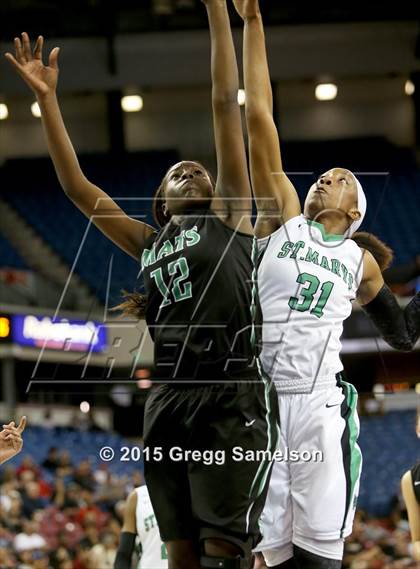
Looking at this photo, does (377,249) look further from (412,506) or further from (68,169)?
(68,169)

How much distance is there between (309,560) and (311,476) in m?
0.33

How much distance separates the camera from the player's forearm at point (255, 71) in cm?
461

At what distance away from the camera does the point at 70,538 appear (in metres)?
11.9

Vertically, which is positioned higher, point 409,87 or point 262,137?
point 409,87

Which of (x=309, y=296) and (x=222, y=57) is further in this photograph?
(x=309, y=296)

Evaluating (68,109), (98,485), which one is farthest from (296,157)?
(98,485)

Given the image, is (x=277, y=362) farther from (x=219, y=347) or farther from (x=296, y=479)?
(x=219, y=347)

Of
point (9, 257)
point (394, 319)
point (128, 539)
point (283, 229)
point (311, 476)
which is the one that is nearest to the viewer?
point (311, 476)

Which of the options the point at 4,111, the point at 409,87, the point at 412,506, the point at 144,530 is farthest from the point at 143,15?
the point at 412,506

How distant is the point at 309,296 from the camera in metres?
4.82

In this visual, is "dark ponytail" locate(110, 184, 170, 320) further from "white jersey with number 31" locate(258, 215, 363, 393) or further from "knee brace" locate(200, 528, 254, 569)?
"knee brace" locate(200, 528, 254, 569)

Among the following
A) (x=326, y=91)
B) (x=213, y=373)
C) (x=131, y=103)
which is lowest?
(x=213, y=373)

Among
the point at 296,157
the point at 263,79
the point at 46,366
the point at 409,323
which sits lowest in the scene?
the point at 409,323

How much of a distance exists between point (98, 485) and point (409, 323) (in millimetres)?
9589
